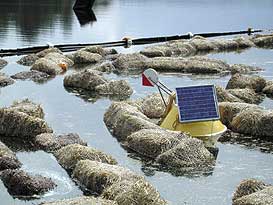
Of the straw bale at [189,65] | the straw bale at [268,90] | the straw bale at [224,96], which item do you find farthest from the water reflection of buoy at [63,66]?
the straw bale at [268,90]

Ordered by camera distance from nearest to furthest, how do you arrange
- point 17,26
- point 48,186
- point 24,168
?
point 48,186, point 24,168, point 17,26

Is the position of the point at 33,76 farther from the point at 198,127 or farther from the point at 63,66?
the point at 198,127

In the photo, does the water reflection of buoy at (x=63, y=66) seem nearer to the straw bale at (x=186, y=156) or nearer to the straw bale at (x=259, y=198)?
the straw bale at (x=186, y=156)

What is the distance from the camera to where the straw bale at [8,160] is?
14.2 m

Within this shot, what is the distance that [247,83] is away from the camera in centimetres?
2505

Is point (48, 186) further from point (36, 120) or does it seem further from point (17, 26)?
point (17, 26)

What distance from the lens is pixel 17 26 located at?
58.3 meters

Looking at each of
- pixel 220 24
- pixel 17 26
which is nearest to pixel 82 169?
pixel 17 26

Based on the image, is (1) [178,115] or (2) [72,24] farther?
(2) [72,24]

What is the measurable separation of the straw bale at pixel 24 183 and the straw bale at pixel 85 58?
65.8 ft

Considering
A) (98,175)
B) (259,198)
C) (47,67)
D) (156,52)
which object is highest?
(259,198)

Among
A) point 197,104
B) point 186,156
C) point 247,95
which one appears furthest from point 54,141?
point 247,95

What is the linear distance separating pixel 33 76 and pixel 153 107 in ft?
29.7

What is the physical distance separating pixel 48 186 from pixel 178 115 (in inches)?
216
